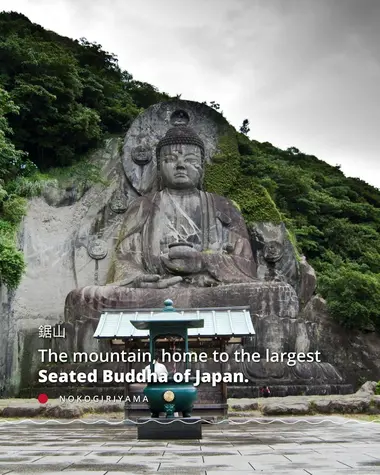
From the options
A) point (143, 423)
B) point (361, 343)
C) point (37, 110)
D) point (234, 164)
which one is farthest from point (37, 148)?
point (143, 423)

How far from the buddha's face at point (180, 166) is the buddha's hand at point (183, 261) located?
7.91 feet

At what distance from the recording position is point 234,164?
18.5 metres

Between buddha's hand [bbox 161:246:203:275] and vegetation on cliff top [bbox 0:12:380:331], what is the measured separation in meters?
3.48

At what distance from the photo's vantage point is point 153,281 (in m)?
14.0

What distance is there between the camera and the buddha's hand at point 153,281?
1391 centimetres

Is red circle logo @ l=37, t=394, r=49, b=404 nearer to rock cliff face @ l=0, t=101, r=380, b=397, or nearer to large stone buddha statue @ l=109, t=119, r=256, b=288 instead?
rock cliff face @ l=0, t=101, r=380, b=397

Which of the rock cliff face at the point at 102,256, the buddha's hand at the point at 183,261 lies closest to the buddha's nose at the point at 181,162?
the rock cliff face at the point at 102,256

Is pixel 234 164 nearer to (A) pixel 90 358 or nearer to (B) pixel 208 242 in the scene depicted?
(B) pixel 208 242

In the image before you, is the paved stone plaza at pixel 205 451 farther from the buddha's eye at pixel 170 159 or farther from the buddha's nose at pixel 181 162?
the buddha's eye at pixel 170 159

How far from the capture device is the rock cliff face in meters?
15.6

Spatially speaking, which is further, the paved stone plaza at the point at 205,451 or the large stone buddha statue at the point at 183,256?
the large stone buddha statue at the point at 183,256

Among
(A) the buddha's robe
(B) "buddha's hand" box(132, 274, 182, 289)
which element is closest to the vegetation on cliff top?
(A) the buddha's robe

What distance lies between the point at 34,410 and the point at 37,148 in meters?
10.7

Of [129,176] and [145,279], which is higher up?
[129,176]
